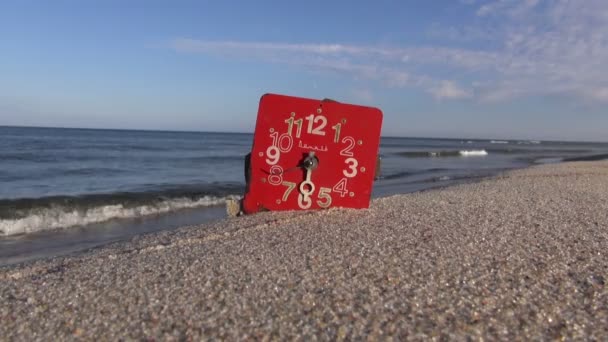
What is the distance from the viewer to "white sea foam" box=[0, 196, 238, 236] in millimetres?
7566

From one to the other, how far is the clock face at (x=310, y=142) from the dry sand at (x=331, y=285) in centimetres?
64

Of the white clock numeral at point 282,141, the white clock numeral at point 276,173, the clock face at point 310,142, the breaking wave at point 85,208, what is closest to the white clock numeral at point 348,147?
the clock face at point 310,142

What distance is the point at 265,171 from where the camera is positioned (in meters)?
5.48

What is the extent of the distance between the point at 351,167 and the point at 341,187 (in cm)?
28

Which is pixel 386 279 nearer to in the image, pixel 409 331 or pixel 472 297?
pixel 472 297

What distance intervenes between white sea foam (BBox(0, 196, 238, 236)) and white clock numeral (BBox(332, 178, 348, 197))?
12.7 ft

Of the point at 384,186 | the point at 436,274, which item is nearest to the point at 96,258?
the point at 436,274

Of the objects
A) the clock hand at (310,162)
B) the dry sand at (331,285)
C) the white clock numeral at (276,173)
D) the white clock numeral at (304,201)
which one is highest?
the clock hand at (310,162)

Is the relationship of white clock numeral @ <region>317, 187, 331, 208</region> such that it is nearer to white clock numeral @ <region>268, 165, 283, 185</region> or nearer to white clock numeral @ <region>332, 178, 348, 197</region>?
white clock numeral @ <region>332, 178, 348, 197</region>

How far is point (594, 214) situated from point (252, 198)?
4.17m

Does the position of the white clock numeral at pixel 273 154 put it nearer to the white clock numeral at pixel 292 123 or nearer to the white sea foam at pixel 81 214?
the white clock numeral at pixel 292 123

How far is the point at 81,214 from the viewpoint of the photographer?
865cm

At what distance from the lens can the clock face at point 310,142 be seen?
541cm

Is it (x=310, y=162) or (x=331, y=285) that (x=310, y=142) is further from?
(x=331, y=285)
